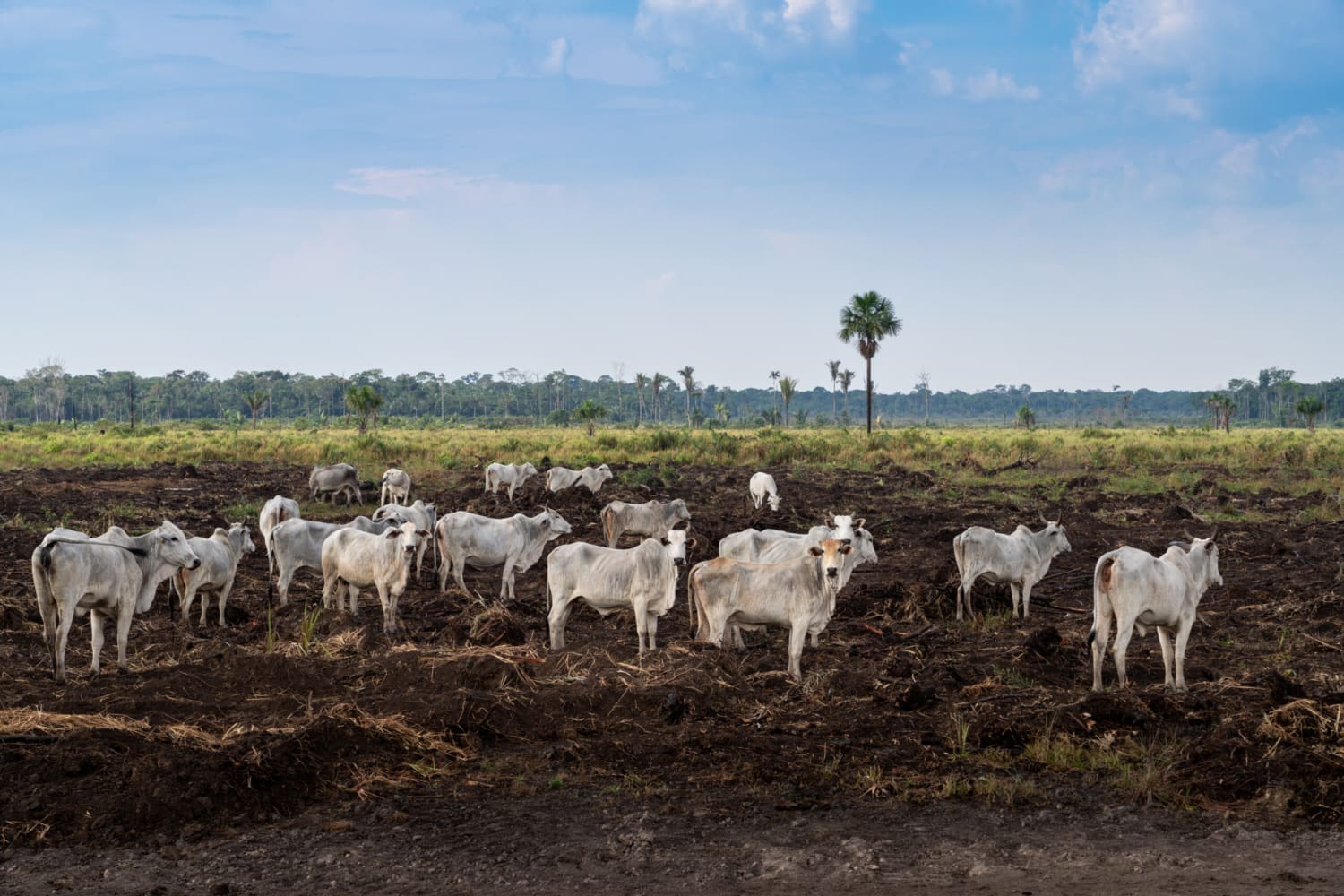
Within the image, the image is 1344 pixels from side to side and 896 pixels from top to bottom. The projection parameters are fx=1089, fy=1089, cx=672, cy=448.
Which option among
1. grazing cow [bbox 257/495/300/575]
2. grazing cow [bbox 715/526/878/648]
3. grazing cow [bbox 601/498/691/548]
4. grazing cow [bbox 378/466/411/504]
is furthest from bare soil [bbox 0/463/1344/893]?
grazing cow [bbox 378/466/411/504]

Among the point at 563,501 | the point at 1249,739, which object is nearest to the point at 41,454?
the point at 563,501

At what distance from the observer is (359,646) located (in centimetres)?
1220

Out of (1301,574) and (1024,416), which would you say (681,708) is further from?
(1024,416)

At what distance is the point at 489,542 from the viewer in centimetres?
1634

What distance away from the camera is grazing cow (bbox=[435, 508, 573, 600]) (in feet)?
52.9

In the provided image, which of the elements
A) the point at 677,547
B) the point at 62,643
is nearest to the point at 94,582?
the point at 62,643

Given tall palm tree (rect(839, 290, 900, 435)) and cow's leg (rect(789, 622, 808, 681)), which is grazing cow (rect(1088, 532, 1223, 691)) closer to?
cow's leg (rect(789, 622, 808, 681))

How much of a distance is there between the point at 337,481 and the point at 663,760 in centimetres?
2242

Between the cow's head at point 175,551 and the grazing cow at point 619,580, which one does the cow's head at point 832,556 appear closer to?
the grazing cow at point 619,580

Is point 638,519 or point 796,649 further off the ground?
point 638,519

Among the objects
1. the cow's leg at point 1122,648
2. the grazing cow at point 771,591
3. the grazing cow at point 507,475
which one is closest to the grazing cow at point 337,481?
the grazing cow at point 507,475

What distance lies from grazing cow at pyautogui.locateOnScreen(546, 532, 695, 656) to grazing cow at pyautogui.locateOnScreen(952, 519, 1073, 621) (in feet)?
14.3

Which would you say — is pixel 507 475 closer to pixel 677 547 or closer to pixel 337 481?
pixel 337 481

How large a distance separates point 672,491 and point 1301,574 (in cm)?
1790
